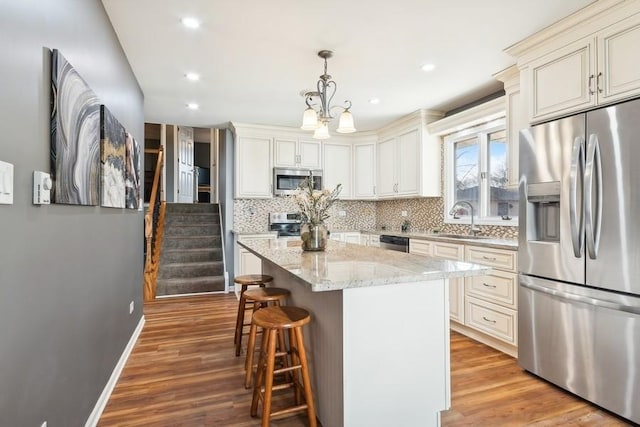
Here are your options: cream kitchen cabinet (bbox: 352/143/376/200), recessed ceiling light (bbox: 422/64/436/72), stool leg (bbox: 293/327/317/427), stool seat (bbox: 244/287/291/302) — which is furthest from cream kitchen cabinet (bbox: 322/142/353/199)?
stool leg (bbox: 293/327/317/427)

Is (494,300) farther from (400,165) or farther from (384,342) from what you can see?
(400,165)

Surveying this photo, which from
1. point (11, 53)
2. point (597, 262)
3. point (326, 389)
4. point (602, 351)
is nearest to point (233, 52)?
point (11, 53)

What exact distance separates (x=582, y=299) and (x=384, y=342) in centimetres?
142

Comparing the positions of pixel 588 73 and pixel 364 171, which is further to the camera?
pixel 364 171

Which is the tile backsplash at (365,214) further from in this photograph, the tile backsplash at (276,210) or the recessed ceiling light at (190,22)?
the recessed ceiling light at (190,22)

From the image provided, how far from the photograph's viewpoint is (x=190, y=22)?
238cm

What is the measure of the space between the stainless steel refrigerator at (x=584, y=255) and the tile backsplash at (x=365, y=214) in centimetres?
145

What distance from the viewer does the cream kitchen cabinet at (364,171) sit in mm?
5504

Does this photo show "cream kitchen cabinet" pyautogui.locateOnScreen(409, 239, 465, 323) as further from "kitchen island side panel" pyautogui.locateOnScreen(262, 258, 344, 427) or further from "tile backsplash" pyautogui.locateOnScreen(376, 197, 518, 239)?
"kitchen island side panel" pyautogui.locateOnScreen(262, 258, 344, 427)

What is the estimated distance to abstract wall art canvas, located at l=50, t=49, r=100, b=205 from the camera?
4.68 feet

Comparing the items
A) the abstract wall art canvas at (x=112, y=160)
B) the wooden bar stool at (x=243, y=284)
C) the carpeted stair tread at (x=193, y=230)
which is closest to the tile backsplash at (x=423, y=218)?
the wooden bar stool at (x=243, y=284)

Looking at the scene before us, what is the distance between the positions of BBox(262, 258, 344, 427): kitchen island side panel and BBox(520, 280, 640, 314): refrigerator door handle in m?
1.63

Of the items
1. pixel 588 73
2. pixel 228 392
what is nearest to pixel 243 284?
pixel 228 392

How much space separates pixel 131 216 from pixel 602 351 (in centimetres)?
367
